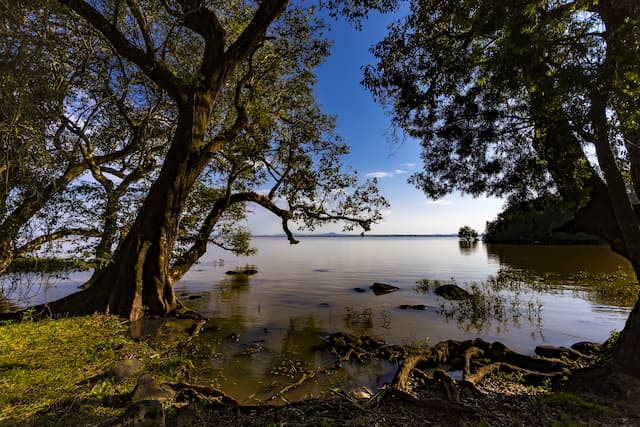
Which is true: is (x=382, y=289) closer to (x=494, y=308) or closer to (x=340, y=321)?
(x=494, y=308)

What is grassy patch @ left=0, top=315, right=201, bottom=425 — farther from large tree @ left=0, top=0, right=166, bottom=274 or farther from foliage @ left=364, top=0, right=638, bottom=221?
foliage @ left=364, top=0, right=638, bottom=221

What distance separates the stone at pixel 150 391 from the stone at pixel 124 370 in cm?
124

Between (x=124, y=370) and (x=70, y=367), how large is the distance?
1410mm

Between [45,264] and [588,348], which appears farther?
[588,348]

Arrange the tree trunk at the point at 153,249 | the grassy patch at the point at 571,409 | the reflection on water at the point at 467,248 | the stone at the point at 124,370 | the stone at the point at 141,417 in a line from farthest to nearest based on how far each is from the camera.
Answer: the reflection on water at the point at 467,248 < the tree trunk at the point at 153,249 < the stone at the point at 124,370 < the grassy patch at the point at 571,409 < the stone at the point at 141,417

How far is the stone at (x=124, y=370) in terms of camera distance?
6.20m

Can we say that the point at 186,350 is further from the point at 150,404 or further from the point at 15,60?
the point at 15,60

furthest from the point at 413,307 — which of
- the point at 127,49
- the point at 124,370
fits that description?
the point at 127,49

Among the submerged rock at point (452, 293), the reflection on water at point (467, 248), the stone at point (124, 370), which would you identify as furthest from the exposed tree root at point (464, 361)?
the reflection on water at point (467, 248)

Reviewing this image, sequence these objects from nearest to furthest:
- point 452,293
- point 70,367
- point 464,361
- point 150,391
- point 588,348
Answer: point 150,391, point 70,367, point 464,361, point 588,348, point 452,293

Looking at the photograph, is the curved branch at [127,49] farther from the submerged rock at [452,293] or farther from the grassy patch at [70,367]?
the submerged rock at [452,293]

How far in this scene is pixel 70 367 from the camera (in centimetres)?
670

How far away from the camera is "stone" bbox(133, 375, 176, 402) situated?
5.09 m

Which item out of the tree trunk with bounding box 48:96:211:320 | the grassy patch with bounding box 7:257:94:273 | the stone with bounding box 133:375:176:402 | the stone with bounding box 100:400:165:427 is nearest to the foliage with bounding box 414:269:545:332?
the stone with bounding box 133:375:176:402
